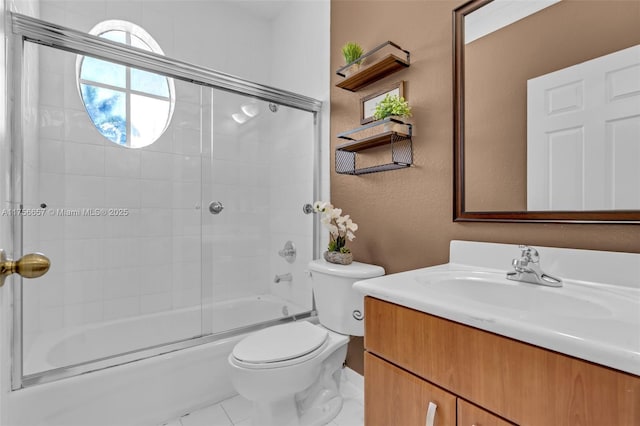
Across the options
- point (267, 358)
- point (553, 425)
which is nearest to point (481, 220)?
point (553, 425)

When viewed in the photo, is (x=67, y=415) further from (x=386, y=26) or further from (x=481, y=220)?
(x=386, y=26)

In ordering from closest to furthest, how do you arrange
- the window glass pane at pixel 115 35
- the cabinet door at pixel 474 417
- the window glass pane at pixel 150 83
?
1. the cabinet door at pixel 474 417
2. the window glass pane at pixel 150 83
3. the window glass pane at pixel 115 35

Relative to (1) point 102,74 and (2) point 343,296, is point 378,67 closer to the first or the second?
(2) point 343,296

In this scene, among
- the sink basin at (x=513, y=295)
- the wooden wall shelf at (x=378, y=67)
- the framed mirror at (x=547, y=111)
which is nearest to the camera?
the sink basin at (x=513, y=295)

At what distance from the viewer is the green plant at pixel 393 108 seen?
1450 mm

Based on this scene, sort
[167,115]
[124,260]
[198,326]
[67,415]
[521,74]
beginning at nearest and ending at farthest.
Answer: [521,74], [67,415], [198,326], [124,260], [167,115]

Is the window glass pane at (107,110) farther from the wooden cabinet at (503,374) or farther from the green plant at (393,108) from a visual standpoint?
the wooden cabinet at (503,374)

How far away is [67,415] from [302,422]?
0.97 meters

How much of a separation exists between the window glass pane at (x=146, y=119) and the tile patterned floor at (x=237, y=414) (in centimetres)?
160

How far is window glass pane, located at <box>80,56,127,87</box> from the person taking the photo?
183 centimetres

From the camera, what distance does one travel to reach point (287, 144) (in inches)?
84.3

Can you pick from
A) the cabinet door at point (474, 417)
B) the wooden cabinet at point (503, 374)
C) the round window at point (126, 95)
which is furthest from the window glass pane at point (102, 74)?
the cabinet door at point (474, 417)

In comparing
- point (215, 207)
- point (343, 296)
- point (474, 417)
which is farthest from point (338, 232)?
point (474, 417)

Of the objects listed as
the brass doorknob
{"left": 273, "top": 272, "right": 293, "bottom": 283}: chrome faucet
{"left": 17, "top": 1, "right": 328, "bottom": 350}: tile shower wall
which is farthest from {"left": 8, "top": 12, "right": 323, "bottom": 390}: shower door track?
the brass doorknob
